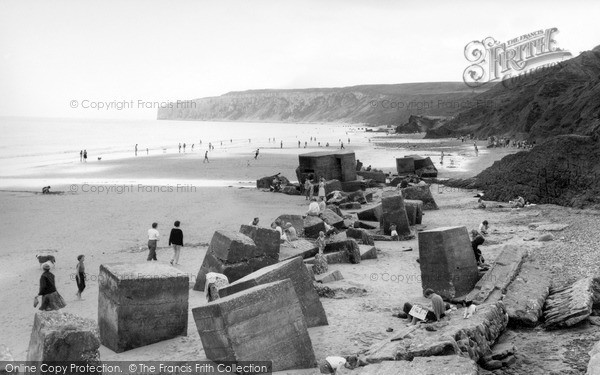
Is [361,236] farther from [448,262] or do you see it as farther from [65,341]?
[65,341]

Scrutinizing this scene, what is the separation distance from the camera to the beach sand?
367 inches

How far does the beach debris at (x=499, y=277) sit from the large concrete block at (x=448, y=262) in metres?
0.30

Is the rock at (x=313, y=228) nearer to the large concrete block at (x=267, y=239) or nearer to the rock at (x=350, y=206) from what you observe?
the large concrete block at (x=267, y=239)

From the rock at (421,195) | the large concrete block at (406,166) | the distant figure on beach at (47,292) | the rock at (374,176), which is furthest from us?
the large concrete block at (406,166)

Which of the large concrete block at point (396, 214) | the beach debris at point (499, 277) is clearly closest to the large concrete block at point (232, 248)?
the beach debris at point (499, 277)

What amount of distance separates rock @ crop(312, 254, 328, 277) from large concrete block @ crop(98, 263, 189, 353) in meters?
4.01

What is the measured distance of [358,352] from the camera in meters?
8.27

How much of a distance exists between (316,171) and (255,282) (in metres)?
19.1

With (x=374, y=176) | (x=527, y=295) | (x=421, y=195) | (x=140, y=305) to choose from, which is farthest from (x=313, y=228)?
(x=374, y=176)

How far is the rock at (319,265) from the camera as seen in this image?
1245 cm

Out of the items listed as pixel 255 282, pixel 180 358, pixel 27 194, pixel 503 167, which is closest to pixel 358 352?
pixel 255 282

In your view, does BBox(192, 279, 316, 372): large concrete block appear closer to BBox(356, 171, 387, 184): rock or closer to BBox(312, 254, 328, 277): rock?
BBox(312, 254, 328, 277): rock

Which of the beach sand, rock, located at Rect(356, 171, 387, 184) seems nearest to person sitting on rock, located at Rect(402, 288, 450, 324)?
the beach sand

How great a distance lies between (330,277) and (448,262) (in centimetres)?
248
